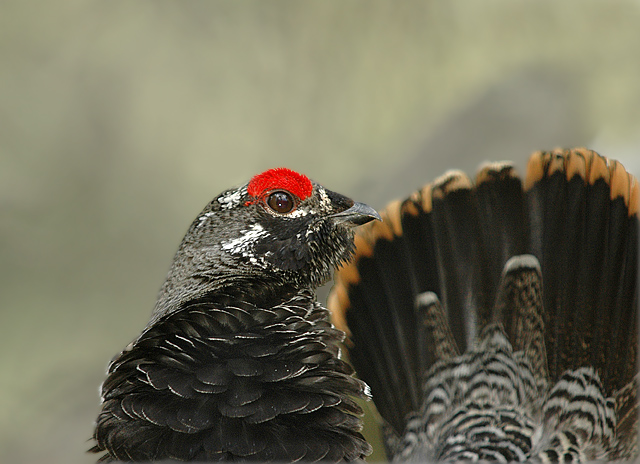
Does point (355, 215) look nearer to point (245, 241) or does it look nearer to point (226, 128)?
point (245, 241)

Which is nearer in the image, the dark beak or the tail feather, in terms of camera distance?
the dark beak

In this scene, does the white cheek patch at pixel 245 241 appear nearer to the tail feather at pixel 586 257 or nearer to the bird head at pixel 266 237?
the bird head at pixel 266 237

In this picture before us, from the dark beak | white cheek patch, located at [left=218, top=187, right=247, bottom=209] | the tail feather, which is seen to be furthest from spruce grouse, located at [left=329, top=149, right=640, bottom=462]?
white cheek patch, located at [left=218, top=187, right=247, bottom=209]

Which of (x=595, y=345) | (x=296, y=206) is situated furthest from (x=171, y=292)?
(x=595, y=345)

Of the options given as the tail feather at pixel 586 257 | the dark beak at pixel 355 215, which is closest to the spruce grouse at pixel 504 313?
the tail feather at pixel 586 257

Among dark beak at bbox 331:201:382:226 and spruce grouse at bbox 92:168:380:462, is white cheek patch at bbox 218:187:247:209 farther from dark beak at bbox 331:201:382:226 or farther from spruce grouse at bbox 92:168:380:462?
dark beak at bbox 331:201:382:226

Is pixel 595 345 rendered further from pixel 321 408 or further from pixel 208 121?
pixel 208 121

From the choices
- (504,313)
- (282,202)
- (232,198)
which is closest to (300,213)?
(282,202)

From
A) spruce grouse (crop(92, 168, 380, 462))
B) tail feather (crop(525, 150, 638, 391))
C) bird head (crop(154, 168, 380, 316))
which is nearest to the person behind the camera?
spruce grouse (crop(92, 168, 380, 462))

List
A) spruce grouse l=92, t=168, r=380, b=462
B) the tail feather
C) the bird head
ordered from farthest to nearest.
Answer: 1. the tail feather
2. the bird head
3. spruce grouse l=92, t=168, r=380, b=462
